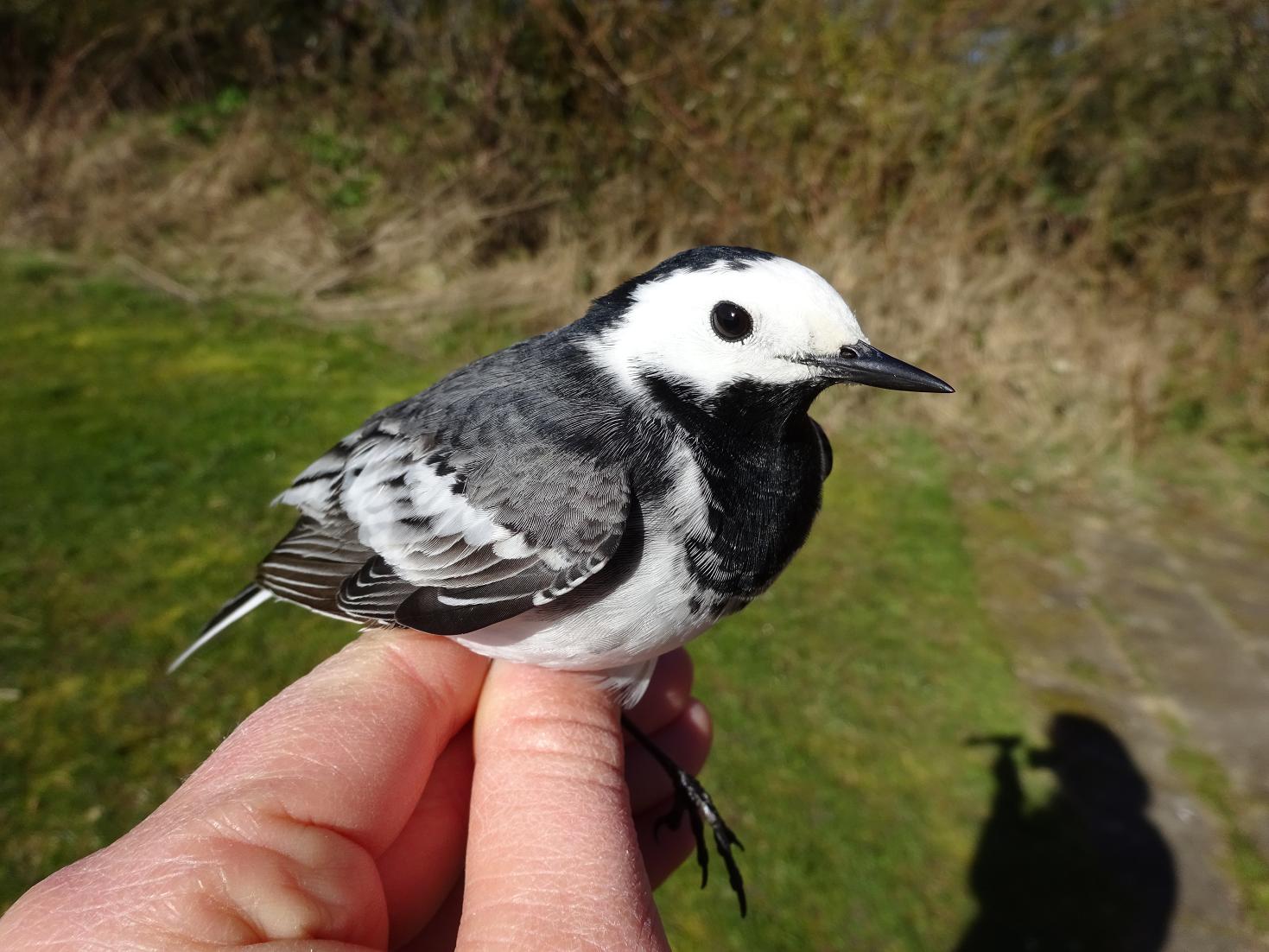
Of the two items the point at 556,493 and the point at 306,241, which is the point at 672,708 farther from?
the point at 306,241

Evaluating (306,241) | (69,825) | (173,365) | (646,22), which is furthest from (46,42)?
(69,825)

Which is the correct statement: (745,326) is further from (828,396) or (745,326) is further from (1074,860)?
(828,396)

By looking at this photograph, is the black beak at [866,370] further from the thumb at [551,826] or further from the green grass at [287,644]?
the green grass at [287,644]

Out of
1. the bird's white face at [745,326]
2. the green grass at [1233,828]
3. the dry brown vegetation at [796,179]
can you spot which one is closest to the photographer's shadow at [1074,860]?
the green grass at [1233,828]

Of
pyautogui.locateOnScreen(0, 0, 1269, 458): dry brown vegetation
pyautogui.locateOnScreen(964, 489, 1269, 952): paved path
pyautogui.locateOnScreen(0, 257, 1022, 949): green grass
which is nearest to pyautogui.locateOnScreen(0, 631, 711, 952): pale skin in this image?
pyautogui.locateOnScreen(0, 257, 1022, 949): green grass

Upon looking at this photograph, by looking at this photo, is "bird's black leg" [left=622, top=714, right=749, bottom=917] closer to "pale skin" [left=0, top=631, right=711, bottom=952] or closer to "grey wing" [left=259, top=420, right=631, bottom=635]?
"pale skin" [left=0, top=631, right=711, bottom=952]

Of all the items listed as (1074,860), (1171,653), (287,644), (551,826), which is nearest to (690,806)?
(551,826)
